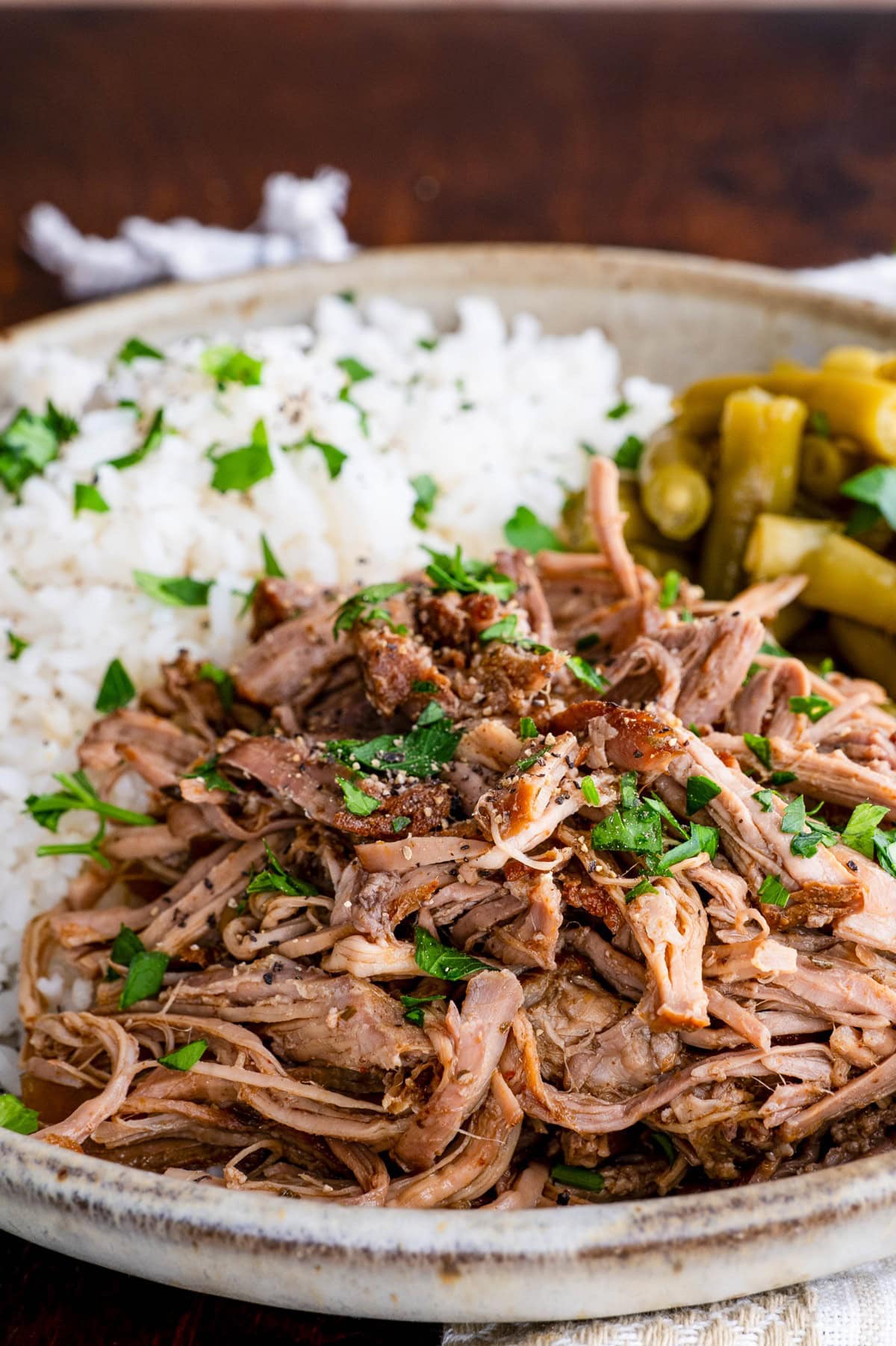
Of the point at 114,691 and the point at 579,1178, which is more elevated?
the point at 114,691

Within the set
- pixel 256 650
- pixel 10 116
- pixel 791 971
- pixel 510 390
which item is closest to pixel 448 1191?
pixel 791 971

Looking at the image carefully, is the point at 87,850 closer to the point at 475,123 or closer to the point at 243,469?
the point at 243,469

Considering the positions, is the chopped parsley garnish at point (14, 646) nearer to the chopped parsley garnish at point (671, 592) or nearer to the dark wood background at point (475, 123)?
the chopped parsley garnish at point (671, 592)

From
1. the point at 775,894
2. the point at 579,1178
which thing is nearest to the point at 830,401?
the point at 775,894

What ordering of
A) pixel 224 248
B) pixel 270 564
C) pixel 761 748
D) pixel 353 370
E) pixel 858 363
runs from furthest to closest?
pixel 224 248
pixel 353 370
pixel 858 363
pixel 270 564
pixel 761 748

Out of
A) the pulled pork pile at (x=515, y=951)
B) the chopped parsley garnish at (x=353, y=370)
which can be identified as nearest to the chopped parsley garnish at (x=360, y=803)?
the pulled pork pile at (x=515, y=951)

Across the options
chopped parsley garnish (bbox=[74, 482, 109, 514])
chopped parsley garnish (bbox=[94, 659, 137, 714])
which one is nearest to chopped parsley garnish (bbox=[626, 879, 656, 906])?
chopped parsley garnish (bbox=[94, 659, 137, 714])
